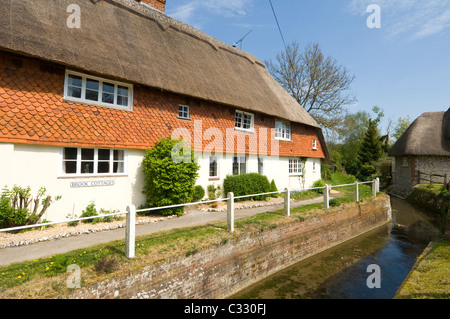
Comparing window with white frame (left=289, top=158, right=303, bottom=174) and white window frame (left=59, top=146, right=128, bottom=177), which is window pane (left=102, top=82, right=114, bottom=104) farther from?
window with white frame (left=289, top=158, right=303, bottom=174)

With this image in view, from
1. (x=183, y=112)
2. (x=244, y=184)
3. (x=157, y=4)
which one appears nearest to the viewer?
(x=183, y=112)

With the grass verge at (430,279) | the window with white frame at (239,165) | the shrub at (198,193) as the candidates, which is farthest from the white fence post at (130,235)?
the window with white frame at (239,165)

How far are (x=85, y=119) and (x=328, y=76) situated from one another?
25.1 meters

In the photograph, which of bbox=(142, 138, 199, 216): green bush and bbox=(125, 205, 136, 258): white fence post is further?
bbox=(142, 138, 199, 216): green bush

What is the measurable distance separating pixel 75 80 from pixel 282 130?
12.4 metres

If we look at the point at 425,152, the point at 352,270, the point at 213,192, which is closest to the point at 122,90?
the point at 213,192

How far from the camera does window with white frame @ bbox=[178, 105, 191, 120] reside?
1078cm

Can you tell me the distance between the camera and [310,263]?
838 centimetres

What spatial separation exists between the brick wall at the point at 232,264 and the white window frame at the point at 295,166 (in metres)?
6.57

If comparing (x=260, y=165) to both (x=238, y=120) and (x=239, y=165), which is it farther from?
(x=238, y=120)

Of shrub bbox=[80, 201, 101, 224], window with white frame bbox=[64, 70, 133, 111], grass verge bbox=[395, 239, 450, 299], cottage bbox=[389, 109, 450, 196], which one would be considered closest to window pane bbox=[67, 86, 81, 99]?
window with white frame bbox=[64, 70, 133, 111]

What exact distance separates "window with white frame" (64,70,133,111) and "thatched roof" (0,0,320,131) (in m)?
0.56

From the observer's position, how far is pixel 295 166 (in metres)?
17.7
